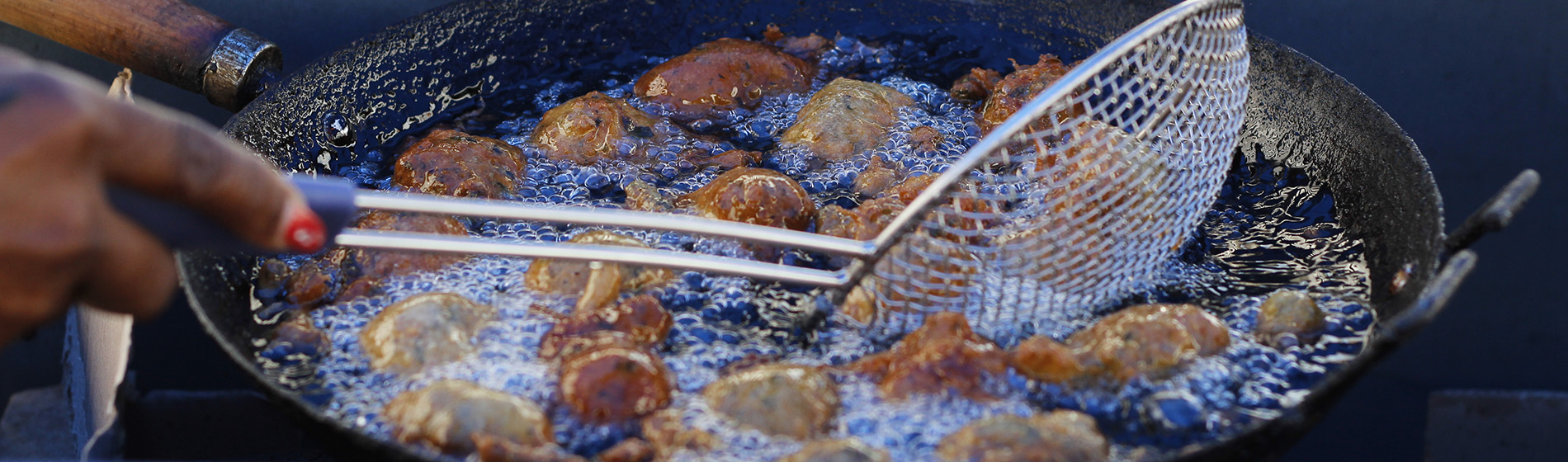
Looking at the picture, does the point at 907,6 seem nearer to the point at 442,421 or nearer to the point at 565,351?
Answer: the point at 565,351

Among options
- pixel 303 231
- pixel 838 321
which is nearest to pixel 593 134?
pixel 838 321

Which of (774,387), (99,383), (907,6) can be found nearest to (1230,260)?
(774,387)

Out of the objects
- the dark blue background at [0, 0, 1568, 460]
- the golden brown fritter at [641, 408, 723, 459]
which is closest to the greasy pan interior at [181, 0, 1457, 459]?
the golden brown fritter at [641, 408, 723, 459]

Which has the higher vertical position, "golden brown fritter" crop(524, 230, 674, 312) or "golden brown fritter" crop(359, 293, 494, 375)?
"golden brown fritter" crop(524, 230, 674, 312)

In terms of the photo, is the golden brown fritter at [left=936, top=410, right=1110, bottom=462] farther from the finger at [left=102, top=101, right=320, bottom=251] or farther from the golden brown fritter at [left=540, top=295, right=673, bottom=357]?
the finger at [left=102, top=101, right=320, bottom=251]

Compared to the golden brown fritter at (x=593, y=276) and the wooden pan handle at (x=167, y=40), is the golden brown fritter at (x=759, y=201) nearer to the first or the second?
the golden brown fritter at (x=593, y=276)

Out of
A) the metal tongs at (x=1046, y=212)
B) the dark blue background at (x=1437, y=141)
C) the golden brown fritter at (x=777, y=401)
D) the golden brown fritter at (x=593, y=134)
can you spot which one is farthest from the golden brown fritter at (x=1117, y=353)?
the dark blue background at (x=1437, y=141)
